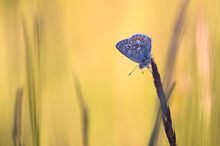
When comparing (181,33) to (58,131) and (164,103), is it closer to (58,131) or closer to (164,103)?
(164,103)

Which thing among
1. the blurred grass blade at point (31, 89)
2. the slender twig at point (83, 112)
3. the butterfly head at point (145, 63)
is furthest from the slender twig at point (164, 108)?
the blurred grass blade at point (31, 89)

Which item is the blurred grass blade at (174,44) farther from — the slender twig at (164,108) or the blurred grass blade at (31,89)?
the blurred grass blade at (31,89)

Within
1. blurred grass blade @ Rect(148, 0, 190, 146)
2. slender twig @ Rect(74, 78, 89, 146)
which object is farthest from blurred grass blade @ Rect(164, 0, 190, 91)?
slender twig @ Rect(74, 78, 89, 146)

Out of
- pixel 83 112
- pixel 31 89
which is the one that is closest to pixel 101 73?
pixel 83 112

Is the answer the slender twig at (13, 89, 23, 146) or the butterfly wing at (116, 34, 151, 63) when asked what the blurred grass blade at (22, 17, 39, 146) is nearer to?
the slender twig at (13, 89, 23, 146)

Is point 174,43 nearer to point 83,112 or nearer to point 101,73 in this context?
point 101,73
